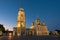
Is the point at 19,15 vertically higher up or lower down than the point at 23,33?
higher up

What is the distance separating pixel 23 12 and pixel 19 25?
16.3 m

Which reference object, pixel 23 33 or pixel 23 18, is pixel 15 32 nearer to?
pixel 23 33

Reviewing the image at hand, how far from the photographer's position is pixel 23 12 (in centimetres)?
19025

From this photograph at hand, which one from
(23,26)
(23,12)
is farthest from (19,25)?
(23,12)

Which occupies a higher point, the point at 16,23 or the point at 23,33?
the point at 16,23

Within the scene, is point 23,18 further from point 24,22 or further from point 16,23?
point 16,23

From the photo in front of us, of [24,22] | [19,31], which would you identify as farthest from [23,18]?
[19,31]

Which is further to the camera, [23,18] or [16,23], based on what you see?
[16,23]

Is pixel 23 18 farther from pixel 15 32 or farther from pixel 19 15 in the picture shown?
pixel 15 32

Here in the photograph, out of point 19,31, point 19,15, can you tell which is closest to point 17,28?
point 19,31

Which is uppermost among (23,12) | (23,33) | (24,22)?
(23,12)

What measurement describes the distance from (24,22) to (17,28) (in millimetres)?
13163

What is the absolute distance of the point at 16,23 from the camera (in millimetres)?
195625

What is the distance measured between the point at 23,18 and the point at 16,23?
1757cm
